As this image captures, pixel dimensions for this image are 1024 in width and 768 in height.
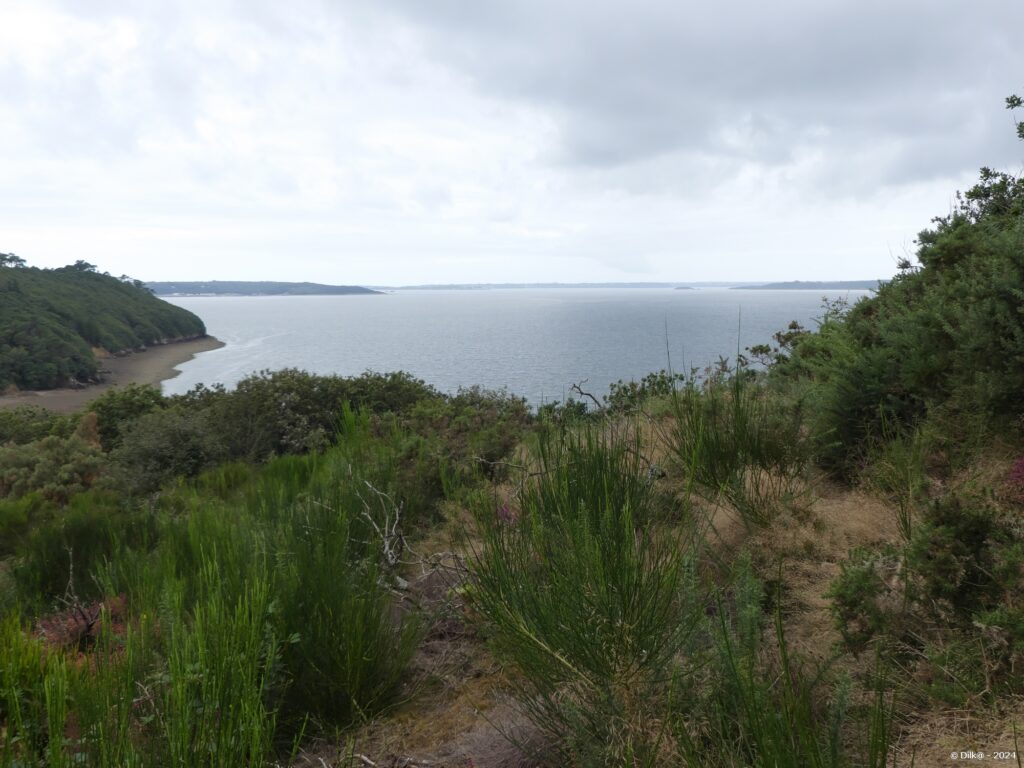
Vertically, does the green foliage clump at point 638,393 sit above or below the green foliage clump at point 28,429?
above

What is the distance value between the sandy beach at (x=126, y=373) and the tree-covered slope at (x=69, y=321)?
149 cm

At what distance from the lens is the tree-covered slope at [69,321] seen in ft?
177

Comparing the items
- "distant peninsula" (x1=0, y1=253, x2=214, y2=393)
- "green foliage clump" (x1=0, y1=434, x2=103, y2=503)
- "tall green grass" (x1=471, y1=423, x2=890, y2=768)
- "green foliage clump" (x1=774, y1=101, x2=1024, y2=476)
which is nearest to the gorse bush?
"tall green grass" (x1=471, y1=423, x2=890, y2=768)

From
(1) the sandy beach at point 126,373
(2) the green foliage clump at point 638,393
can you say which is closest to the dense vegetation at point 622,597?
(2) the green foliage clump at point 638,393

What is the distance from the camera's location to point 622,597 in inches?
76.9

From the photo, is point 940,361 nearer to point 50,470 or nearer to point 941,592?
point 941,592

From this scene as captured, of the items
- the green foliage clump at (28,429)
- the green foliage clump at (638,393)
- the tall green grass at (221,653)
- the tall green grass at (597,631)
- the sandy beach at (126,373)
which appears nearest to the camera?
the tall green grass at (221,653)

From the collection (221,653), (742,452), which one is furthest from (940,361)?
(221,653)

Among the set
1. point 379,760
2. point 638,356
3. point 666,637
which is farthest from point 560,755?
point 638,356

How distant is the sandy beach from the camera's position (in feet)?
160

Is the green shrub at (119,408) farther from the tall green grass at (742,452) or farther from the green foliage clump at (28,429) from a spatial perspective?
the tall green grass at (742,452)

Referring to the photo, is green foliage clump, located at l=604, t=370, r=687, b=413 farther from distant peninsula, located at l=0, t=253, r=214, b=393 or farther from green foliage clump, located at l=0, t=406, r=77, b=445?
distant peninsula, located at l=0, t=253, r=214, b=393

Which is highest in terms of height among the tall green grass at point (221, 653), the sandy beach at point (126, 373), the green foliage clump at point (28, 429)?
the tall green grass at point (221, 653)

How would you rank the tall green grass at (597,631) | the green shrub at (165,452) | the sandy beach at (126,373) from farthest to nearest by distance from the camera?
the sandy beach at (126,373), the green shrub at (165,452), the tall green grass at (597,631)
